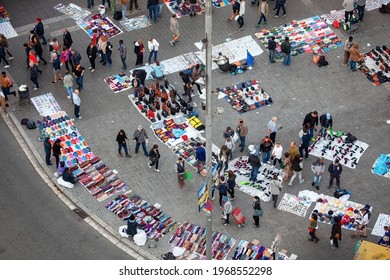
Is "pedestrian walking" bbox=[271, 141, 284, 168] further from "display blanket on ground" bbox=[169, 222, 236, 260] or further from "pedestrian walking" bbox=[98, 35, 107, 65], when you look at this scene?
"pedestrian walking" bbox=[98, 35, 107, 65]

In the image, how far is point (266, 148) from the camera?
120 ft

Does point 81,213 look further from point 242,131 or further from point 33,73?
point 33,73

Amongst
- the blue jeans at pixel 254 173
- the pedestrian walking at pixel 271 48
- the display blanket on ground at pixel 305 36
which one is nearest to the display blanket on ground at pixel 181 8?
the display blanket on ground at pixel 305 36

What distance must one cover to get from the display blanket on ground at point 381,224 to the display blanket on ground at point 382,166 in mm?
2418

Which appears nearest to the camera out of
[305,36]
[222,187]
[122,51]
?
[222,187]

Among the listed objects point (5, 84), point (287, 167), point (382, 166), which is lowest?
point (382, 166)

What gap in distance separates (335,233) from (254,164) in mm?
4616

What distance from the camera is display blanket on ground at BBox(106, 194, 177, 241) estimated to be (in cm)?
3444

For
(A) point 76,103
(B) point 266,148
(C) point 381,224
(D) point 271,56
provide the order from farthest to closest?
(D) point 271,56
(A) point 76,103
(B) point 266,148
(C) point 381,224

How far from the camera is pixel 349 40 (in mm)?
41344

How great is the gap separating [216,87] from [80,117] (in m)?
6.42

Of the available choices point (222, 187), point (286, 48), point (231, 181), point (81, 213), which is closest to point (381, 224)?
point (231, 181)
